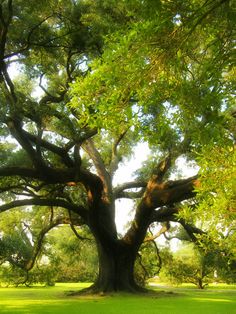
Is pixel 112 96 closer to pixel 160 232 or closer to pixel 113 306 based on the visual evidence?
pixel 113 306

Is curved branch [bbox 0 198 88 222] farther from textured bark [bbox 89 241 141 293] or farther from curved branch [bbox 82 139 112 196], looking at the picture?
textured bark [bbox 89 241 141 293]

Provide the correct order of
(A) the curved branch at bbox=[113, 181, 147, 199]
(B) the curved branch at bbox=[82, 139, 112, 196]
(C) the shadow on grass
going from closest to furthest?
(C) the shadow on grass
(B) the curved branch at bbox=[82, 139, 112, 196]
(A) the curved branch at bbox=[113, 181, 147, 199]

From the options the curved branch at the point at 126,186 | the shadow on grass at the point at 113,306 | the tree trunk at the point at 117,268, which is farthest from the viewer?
the curved branch at the point at 126,186

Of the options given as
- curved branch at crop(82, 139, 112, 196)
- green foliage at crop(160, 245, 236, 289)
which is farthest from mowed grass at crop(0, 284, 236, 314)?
curved branch at crop(82, 139, 112, 196)

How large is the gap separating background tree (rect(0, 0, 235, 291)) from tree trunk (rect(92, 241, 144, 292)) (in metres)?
0.05

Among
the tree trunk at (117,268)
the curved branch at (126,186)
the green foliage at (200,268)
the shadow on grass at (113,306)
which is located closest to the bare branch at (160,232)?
the green foliage at (200,268)

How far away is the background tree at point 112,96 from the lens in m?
3.85

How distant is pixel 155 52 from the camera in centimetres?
398

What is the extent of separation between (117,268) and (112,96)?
13.5 m

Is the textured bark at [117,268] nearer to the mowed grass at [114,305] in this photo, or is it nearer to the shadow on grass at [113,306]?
the shadow on grass at [113,306]

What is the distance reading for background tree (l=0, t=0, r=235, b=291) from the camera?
385 cm

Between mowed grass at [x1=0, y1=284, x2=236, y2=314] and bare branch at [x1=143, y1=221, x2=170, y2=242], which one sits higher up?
bare branch at [x1=143, y1=221, x2=170, y2=242]

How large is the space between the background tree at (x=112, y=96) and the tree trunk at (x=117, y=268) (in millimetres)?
46

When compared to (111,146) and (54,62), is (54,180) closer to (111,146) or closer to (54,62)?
(54,62)
